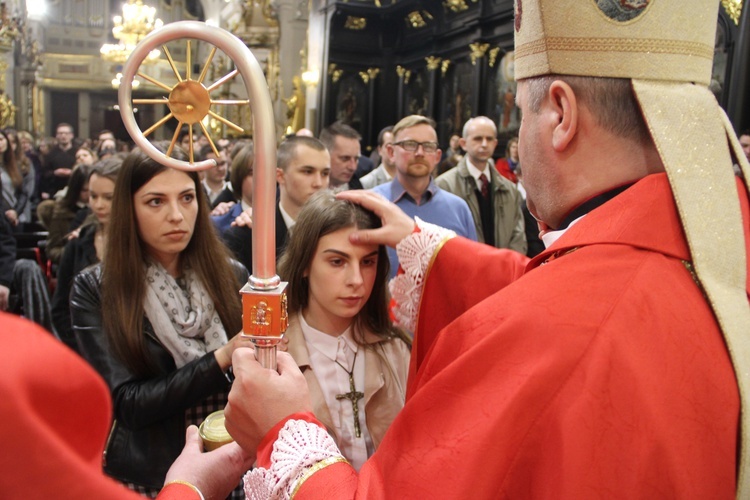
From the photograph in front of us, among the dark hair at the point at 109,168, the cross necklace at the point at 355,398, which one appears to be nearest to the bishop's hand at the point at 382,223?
the cross necklace at the point at 355,398

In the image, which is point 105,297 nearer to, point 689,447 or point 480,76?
point 689,447

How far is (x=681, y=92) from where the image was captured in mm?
1198

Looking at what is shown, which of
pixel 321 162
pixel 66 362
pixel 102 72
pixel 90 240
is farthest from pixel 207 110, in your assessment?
pixel 102 72

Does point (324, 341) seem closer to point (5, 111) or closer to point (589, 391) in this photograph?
point (589, 391)

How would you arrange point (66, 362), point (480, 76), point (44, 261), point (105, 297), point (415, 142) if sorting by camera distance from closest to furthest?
point (66, 362) < point (105, 297) < point (415, 142) < point (44, 261) < point (480, 76)

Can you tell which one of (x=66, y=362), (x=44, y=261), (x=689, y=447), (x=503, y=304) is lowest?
(x=44, y=261)

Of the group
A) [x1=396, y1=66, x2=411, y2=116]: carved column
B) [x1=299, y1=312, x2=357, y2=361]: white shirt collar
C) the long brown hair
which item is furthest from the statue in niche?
[x1=299, y1=312, x2=357, y2=361]: white shirt collar

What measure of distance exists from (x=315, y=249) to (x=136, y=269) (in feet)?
1.84

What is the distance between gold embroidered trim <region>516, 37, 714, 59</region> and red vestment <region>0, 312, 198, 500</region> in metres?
1.04

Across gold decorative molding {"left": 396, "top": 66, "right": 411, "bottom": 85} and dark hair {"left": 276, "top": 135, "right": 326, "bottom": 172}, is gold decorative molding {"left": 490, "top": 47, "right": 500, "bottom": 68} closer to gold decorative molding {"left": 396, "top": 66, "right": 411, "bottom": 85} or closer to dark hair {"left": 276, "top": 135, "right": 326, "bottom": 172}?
gold decorative molding {"left": 396, "top": 66, "right": 411, "bottom": 85}

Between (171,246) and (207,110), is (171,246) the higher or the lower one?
the lower one

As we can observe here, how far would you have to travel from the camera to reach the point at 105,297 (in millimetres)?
2031

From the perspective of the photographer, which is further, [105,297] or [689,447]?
[105,297]

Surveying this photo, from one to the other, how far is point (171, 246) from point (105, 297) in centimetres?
27
